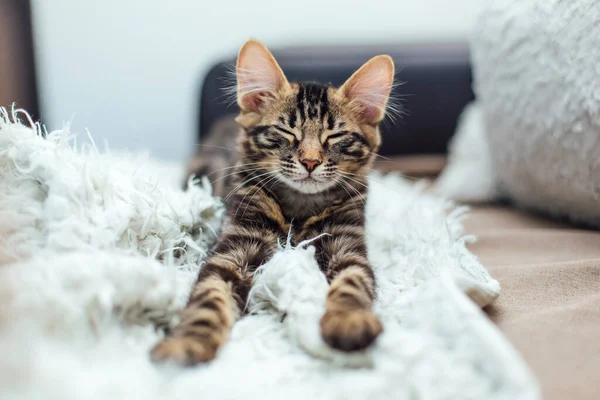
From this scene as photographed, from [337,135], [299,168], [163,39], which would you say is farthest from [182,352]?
[163,39]

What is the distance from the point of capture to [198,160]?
1663mm

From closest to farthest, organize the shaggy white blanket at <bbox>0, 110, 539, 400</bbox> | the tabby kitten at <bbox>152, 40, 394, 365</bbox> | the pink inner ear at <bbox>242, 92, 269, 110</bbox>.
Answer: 1. the shaggy white blanket at <bbox>0, 110, 539, 400</bbox>
2. the tabby kitten at <bbox>152, 40, 394, 365</bbox>
3. the pink inner ear at <bbox>242, 92, 269, 110</bbox>

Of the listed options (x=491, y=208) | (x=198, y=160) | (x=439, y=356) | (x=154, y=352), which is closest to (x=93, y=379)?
(x=154, y=352)

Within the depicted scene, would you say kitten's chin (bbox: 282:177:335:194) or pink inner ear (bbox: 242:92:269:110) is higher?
pink inner ear (bbox: 242:92:269:110)

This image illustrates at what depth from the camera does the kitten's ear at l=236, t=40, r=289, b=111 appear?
977 millimetres

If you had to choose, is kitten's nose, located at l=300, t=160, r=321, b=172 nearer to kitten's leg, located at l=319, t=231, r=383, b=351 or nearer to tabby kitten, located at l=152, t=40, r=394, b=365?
tabby kitten, located at l=152, t=40, r=394, b=365

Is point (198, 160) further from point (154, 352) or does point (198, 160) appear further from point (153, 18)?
point (154, 352)

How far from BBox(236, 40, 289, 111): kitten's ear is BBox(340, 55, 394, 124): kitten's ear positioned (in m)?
0.15

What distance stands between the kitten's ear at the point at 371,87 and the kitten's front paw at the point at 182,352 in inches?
25.5

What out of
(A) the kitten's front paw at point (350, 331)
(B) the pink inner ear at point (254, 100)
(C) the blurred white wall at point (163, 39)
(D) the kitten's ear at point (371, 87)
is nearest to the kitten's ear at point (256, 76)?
(B) the pink inner ear at point (254, 100)

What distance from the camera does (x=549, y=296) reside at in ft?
2.68

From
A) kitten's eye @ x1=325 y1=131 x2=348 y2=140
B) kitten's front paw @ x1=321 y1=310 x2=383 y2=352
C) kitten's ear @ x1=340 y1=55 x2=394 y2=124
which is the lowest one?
kitten's front paw @ x1=321 y1=310 x2=383 y2=352

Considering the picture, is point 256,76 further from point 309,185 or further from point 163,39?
point 163,39

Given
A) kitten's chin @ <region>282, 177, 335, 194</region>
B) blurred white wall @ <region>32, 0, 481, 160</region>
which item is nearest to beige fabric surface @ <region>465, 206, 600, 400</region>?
kitten's chin @ <region>282, 177, 335, 194</region>
